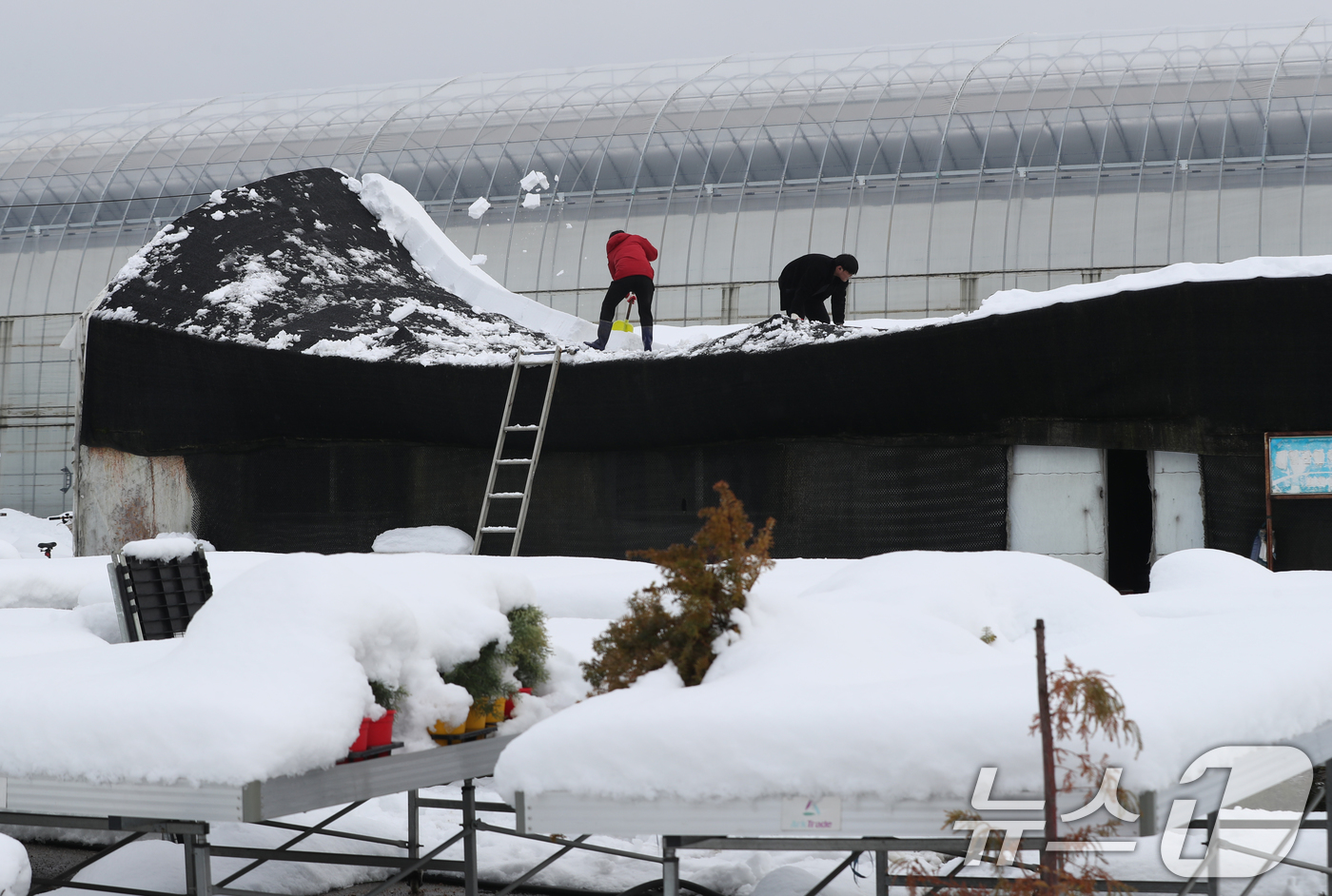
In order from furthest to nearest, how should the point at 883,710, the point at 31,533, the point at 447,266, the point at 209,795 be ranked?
the point at 31,533
the point at 447,266
the point at 209,795
the point at 883,710

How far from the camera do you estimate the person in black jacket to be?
1141 cm

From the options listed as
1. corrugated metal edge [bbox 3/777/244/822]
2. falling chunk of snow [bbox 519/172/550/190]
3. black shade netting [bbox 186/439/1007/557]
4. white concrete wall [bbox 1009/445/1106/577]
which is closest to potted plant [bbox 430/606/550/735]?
corrugated metal edge [bbox 3/777/244/822]

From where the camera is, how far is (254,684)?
12.3 ft

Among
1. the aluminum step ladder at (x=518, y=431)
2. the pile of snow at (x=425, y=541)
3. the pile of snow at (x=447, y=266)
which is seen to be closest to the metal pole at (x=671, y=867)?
the aluminum step ladder at (x=518, y=431)

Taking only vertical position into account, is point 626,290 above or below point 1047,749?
above

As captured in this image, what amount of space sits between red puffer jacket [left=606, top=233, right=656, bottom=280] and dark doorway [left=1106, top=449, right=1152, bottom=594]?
181 inches

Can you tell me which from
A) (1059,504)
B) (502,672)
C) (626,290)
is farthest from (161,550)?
(626,290)

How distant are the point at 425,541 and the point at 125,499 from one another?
2.94m

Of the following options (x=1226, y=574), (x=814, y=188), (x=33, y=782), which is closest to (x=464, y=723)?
(x=33, y=782)

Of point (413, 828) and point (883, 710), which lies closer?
point (883, 710)

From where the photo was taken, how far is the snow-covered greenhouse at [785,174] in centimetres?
1759

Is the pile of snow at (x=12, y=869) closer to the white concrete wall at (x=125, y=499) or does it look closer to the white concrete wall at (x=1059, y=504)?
the white concrete wall at (x=1059, y=504)

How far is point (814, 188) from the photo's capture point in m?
19.3

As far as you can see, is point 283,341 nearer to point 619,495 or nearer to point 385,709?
point 619,495
